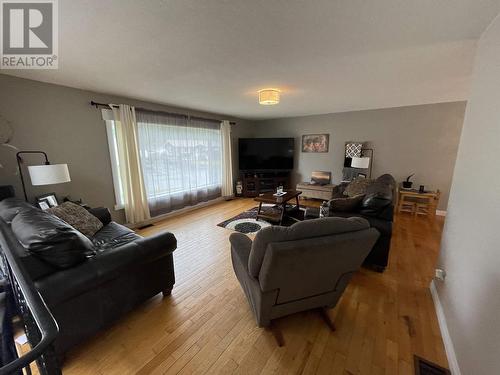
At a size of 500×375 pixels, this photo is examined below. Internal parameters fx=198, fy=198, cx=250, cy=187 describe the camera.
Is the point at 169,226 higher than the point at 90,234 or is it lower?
lower

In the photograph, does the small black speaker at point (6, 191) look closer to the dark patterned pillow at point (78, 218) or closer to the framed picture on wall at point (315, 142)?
the dark patterned pillow at point (78, 218)

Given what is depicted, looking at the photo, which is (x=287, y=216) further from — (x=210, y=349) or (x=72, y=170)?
(x=72, y=170)

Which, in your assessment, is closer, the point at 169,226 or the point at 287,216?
the point at 169,226

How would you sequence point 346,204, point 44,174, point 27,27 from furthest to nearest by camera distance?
point 346,204
point 44,174
point 27,27

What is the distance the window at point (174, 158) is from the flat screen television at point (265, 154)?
30.9 inches

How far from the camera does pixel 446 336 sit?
4.67ft

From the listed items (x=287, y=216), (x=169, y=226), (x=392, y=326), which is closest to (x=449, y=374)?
(x=392, y=326)

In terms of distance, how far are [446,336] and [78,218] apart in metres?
3.51

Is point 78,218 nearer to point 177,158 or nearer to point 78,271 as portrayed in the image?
point 78,271

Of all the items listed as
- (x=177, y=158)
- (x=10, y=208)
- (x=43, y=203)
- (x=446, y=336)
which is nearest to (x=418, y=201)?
(x=446, y=336)

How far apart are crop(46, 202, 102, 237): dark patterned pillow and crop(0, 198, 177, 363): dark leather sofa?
1.49 ft

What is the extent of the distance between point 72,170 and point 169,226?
1635 mm

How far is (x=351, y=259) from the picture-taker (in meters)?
1.29

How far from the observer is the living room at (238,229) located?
1.17m
